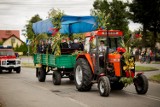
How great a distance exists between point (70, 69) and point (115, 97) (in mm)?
4876

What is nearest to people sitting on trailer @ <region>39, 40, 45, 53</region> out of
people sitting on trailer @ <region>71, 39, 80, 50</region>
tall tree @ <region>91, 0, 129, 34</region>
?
people sitting on trailer @ <region>71, 39, 80, 50</region>

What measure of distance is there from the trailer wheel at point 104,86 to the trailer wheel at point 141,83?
1.41m

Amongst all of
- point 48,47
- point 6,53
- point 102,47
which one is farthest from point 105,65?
point 6,53

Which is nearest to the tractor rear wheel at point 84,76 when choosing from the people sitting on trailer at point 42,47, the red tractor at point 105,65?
the red tractor at point 105,65

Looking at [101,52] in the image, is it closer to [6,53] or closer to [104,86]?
[104,86]

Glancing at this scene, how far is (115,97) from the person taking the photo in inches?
534

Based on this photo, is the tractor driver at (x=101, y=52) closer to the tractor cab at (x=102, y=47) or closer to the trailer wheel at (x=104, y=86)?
the tractor cab at (x=102, y=47)

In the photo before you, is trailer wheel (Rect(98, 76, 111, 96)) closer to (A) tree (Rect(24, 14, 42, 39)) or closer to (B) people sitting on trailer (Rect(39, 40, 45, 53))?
(B) people sitting on trailer (Rect(39, 40, 45, 53))

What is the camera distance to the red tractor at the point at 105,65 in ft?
45.3

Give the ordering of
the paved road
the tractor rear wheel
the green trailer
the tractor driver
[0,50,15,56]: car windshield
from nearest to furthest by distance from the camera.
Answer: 1. the paved road
2. the tractor driver
3. the tractor rear wheel
4. the green trailer
5. [0,50,15,56]: car windshield

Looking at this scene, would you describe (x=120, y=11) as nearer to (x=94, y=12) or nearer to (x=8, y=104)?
(x=94, y=12)

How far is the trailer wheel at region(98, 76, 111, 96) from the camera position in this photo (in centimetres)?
1337

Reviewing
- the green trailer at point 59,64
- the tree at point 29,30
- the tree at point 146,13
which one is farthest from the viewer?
the tree at point 146,13

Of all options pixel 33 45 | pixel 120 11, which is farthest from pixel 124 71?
pixel 120 11
